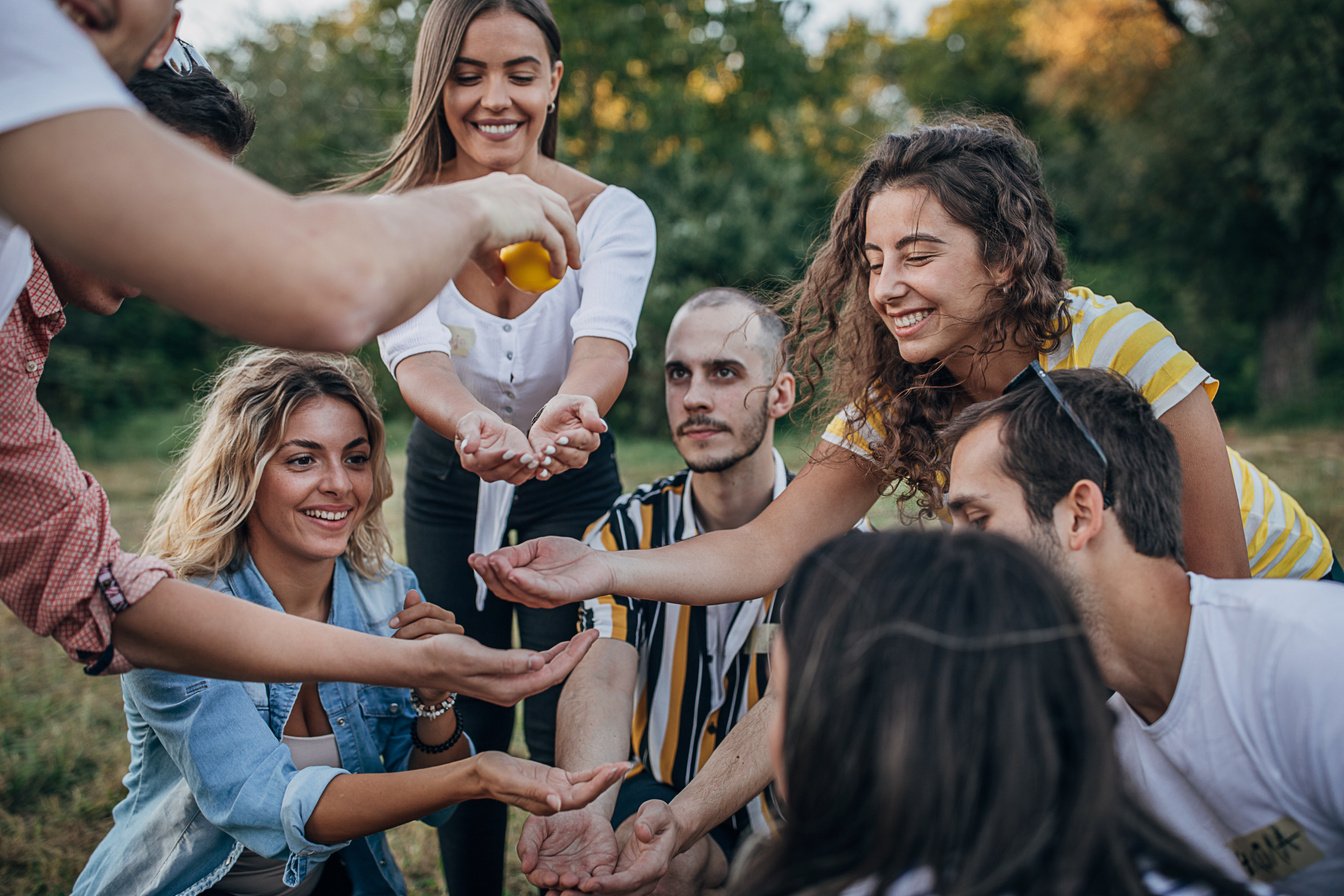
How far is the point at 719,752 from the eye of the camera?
333 centimetres

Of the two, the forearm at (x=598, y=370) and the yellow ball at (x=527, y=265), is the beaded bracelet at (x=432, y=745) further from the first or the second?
the yellow ball at (x=527, y=265)

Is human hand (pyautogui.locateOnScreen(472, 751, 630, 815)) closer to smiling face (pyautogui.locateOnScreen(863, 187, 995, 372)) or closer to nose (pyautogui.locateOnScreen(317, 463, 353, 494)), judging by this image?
nose (pyautogui.locateOnScreen(317, 463, 353, 494))

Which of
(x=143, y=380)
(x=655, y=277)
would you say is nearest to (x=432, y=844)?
(x=655, y=277)

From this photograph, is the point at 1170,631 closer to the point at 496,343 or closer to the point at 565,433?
the point at 565,433

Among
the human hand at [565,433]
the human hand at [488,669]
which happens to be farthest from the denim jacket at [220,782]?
the human hand at [565,433]

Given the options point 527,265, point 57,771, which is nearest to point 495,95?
point 527,265

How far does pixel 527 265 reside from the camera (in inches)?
86.8

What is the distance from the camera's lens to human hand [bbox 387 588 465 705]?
309cm

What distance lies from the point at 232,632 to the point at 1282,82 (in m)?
16.0

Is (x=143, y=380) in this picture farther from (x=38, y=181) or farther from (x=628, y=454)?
(x=38, y=181)

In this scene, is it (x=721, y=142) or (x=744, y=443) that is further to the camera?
(x=721, y=142)

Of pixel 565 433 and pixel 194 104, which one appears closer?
pixel 194 104

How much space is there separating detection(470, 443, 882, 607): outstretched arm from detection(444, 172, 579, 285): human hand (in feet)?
3.48

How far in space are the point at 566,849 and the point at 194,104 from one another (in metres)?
2.14
